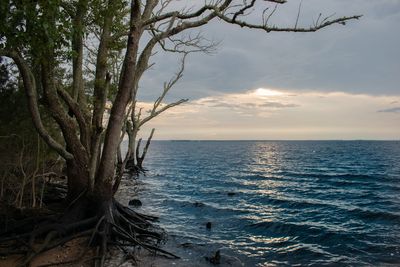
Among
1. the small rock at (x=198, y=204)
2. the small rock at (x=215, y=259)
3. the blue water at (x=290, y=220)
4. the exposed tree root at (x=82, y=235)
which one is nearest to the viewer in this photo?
the exposed tree root at (x=82, y=235)

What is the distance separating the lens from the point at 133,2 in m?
14.0

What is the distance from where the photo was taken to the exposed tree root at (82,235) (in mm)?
12203

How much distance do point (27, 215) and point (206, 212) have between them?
42.5ft

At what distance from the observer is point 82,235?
13.1 m

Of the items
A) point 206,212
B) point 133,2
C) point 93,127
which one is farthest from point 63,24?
point 206,212

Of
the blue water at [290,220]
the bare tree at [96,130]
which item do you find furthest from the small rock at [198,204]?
the bare tree at [96,130]

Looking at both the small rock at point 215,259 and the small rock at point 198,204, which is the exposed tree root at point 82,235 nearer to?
the small rock at point 215,259

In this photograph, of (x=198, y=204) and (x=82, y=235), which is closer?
(x=82, y=235)

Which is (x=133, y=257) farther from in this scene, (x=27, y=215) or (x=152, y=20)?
(x=152, y=20)

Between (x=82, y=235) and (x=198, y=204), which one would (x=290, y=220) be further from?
(x=82, y=235)

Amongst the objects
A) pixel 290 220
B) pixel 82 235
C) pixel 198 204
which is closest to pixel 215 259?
pixel 82 235

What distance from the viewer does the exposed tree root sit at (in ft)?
40.0

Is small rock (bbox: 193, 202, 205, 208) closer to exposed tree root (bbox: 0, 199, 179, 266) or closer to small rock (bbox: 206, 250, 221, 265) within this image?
exposed tree root (bbox: 0, 199, 179, 266)

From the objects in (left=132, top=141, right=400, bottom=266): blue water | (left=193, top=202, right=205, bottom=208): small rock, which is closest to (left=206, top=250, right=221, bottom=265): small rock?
(left=132, top=141, right=400, bottom=266): blue water
